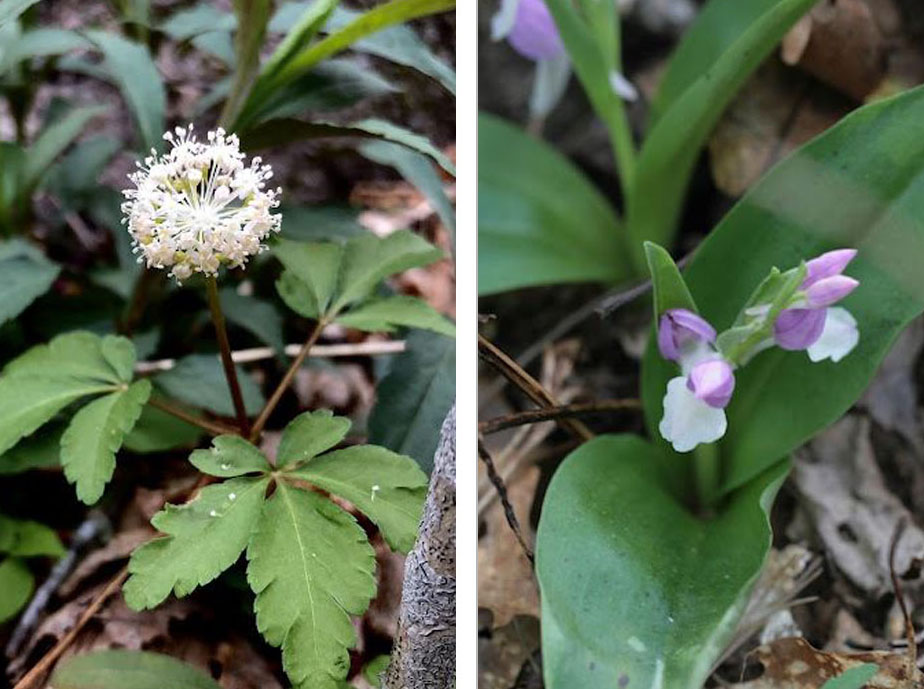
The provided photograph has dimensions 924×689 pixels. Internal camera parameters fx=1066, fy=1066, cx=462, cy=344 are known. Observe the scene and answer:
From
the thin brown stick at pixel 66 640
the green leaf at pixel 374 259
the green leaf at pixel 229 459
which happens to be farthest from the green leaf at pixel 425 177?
the thin brown stick at pixel 66 640

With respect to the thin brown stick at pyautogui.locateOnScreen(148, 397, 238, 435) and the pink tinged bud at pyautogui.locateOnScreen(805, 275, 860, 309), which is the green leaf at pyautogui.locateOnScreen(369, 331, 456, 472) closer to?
the thin brown stick at pyautogui.locateOnScreen(148, 397, 238, 435)

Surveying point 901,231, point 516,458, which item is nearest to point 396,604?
point 516,458

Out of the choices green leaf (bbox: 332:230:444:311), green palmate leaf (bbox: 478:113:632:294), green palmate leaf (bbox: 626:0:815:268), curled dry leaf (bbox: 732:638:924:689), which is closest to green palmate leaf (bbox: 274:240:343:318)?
green leaf (bbox: 332:230:444:311)

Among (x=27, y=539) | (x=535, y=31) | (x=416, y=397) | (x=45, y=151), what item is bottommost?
(x=27, y=539)

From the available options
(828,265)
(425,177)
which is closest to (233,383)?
(425,177)

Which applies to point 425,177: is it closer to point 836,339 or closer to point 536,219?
point 536,219

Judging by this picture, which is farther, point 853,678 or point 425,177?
point 425,177
